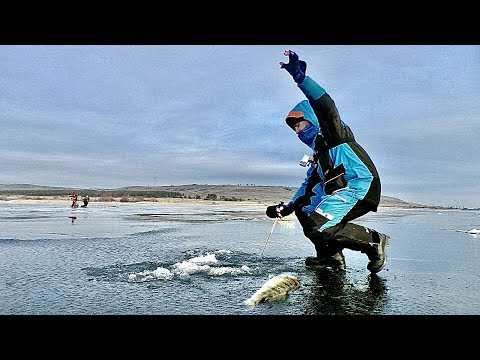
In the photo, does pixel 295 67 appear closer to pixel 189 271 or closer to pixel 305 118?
pixel 305 118

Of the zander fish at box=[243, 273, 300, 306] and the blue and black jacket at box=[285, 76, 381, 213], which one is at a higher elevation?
the blue and black jacket at box=[285, 76, 381, 213]

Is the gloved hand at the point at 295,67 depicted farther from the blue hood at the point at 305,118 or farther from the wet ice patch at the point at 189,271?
the wet ice patch at the point at 189,271

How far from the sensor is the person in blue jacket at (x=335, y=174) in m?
3.75

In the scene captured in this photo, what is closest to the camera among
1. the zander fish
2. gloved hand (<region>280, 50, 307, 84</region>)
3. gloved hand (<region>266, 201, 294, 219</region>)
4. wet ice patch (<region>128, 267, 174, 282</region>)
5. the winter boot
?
the zander fish

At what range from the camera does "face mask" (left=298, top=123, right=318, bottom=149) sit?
4.03 m

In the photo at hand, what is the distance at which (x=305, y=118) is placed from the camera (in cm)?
402

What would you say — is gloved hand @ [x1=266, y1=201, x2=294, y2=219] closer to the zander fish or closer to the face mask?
the face mask

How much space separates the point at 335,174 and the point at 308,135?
464 mm

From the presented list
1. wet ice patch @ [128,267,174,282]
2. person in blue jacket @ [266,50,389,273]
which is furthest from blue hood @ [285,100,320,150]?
wet ice patch @ [128,267,174,282]

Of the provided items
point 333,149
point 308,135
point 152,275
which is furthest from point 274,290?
point 308,135

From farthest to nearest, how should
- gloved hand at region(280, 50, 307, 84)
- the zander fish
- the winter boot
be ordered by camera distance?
the winter boot
gloved hand at region(280, 50, 307, 84)
the zander fish

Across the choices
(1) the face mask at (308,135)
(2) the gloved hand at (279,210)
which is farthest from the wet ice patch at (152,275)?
(1) the face mask at (308,135)

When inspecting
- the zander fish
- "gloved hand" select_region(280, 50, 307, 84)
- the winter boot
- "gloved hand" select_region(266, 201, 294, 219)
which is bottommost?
the zander fish
